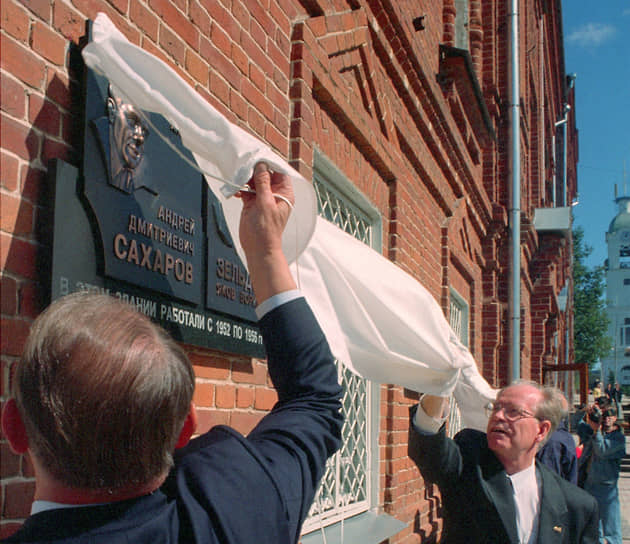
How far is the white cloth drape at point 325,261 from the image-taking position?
2004 millimetres

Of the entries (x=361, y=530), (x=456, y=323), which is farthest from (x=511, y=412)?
(x=456, y=323)

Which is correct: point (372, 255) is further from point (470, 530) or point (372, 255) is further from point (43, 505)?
point (43, 505)

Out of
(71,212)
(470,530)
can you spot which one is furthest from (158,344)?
(470,530)

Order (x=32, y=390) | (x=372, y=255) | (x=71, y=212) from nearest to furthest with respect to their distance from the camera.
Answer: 1. (x=32, y=390)
2. (x=71, y=212)
3. (x=372, y=255)

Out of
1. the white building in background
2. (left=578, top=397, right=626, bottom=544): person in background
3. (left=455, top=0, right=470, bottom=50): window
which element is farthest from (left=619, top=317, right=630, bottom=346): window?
(left=455, top=0, right=470, bottom=50): window

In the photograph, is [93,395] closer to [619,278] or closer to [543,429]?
[543,429]

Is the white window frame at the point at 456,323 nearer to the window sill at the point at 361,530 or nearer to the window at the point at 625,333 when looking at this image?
the window sill at the point at 361,530

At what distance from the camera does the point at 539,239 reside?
53.1ft

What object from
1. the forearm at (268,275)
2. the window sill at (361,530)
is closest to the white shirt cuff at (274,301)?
the forearm at (268,275)

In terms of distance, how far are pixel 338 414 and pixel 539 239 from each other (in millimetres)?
15437

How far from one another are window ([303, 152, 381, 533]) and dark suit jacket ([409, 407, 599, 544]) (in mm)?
808

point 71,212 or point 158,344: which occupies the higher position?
point 71,212

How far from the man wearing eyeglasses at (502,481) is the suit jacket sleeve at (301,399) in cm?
195

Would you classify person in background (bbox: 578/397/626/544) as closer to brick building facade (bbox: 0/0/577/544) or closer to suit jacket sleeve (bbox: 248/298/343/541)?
brick building facade (bbox: 0/0/577/544)
